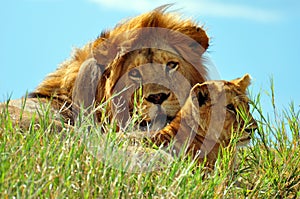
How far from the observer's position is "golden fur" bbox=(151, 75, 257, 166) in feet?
14.7

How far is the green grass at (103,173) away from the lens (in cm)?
310

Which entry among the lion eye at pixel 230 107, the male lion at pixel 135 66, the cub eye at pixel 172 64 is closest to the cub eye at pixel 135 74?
the male lion at pixel 135 66

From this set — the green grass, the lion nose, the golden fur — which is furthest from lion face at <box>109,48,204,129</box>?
the green grass

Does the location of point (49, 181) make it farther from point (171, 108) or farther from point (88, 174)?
point (171, 108)

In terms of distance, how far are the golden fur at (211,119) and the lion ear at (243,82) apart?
0.11ft

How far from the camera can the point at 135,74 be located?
5.63 metres

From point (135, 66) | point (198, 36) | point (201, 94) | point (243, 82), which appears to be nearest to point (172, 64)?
point (135, 66)

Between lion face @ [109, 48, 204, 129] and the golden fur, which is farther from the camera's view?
lion face @ [109, 48, 204, 129]

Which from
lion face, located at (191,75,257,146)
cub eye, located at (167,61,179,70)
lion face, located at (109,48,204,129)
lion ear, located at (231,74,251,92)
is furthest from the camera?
cub eye, located at (167,61,179,70)

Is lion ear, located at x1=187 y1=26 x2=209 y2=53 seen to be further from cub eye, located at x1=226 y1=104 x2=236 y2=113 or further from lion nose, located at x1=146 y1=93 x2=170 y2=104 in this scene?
cub eye, located at x1=226 y1=104 x2=236 y2=113

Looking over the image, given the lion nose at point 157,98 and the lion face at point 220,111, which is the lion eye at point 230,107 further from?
the lion nose at point 157,98

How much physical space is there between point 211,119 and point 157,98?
0.73 m

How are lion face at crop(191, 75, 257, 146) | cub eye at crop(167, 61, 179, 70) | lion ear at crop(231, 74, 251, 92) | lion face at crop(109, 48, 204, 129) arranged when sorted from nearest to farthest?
lion face at crop(191, 75, 257, 146)
lion ear at crop(231, 74, 251, 92)
lion face at crop(109, 48, 204, 129)
cub eye at crop(167, 61, 179, 70)

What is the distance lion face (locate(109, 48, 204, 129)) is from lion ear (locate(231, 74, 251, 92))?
0.66m
